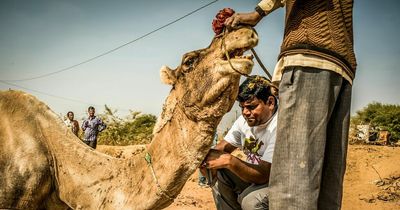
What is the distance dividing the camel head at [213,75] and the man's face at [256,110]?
1.11m

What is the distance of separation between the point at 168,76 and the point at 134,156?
758 mm

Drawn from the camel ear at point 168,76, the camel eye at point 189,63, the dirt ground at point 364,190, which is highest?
the camel eye at point 189,63

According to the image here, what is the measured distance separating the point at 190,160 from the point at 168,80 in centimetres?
70

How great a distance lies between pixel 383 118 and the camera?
3431cm

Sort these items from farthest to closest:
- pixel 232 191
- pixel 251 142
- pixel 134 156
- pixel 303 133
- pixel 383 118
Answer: pixel 383 118, pixel 251 142, pixel 232 191, pixel 134 156, pixel 303 133

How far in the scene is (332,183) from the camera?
263 centimetres

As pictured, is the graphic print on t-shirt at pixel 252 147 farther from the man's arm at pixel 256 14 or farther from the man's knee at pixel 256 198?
the man's arm at pixel 256 14

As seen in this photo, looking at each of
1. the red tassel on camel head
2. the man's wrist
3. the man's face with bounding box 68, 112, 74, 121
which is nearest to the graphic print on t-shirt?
the red tassel on camel head

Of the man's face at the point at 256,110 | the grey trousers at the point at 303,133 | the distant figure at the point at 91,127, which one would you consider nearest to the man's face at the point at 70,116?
the distant figure at the point at 91,127

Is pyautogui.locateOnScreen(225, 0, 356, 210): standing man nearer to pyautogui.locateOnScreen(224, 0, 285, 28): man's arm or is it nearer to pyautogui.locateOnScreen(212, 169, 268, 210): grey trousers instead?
pyautogui.locateOnScreen(224, 0, 285, 28): man's arm

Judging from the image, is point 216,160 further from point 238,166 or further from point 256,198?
point 256,198

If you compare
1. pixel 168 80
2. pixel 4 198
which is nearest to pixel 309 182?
pixel 168 80

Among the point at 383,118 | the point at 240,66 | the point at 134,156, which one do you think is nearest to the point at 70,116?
the point at 134,156

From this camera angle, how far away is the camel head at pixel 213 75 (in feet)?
8.83
